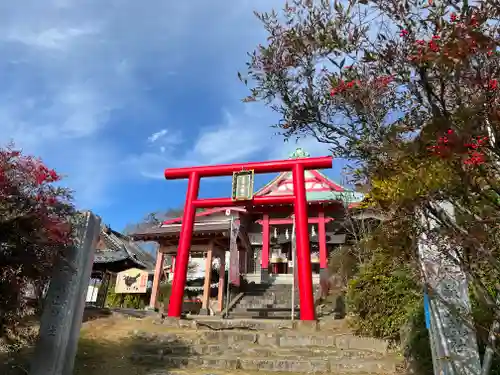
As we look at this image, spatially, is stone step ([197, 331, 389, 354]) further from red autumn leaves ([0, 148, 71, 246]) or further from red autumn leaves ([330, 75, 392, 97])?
red autumn leaves ([330, 75, 392, 97])

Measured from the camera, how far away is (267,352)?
301 inches

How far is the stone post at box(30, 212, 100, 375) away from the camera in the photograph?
5.12 meters

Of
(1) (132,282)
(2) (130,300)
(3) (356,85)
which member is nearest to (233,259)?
(1) (132,282)

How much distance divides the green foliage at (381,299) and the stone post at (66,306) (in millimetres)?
5085

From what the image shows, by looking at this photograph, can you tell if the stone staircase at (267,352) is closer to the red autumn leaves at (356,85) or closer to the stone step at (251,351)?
the stone step at (251,351)

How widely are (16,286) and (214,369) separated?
146 inches

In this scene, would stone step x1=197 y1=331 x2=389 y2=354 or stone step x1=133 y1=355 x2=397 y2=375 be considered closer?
stone step x1=133 y1=355 x2=397 y2=375

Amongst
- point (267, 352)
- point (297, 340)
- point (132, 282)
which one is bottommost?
point (267, 352)

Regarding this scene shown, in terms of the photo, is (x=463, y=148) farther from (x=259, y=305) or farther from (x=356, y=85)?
(x=259, y=305)

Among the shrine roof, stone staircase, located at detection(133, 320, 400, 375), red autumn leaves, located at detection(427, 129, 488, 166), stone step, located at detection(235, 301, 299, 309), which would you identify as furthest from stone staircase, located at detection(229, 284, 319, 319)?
red autumn leaves, located at detection(427, 129, 488, 166)

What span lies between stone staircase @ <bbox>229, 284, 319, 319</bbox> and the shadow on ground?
584 centimetres

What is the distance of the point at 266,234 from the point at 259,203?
276 inches

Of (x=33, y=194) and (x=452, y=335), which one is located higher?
(x=33, y=194)

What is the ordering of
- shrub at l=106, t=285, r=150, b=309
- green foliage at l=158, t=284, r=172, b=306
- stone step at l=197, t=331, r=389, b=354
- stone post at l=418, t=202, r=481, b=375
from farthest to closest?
shrub at l=106, t=285, r=150, b=309 → green foliage at l=158, t=284, r=172, b=306 → stone step at l=197, t=331, r=389, b=354 → stone post at l=418, t=202, r=481, b=375
